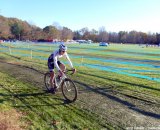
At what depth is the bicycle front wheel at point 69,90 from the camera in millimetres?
8336

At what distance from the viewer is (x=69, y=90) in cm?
859

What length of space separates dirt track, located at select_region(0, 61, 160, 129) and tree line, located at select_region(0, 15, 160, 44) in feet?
375

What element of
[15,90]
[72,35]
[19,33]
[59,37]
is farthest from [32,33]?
[15,90]

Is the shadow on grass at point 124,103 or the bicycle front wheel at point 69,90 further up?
the bicycle front wheel at point 69,90

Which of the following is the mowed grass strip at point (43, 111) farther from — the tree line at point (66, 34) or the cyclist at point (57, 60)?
the tree line at point (66, 34)

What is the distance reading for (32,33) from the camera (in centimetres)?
13362

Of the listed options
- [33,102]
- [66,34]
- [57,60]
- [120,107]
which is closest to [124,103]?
[120,107]

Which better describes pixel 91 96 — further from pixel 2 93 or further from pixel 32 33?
pixel 32 33

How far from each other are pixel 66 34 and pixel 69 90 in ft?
483

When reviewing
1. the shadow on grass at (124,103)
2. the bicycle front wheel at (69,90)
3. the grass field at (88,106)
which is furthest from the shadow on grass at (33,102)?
the shadow on grass at (124,103)

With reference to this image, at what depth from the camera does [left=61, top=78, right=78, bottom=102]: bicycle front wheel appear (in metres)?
8.34

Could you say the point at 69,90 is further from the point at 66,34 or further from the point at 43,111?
the point at 66,34

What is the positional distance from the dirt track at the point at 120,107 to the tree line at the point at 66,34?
11415 cm

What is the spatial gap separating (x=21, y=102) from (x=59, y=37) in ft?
462
